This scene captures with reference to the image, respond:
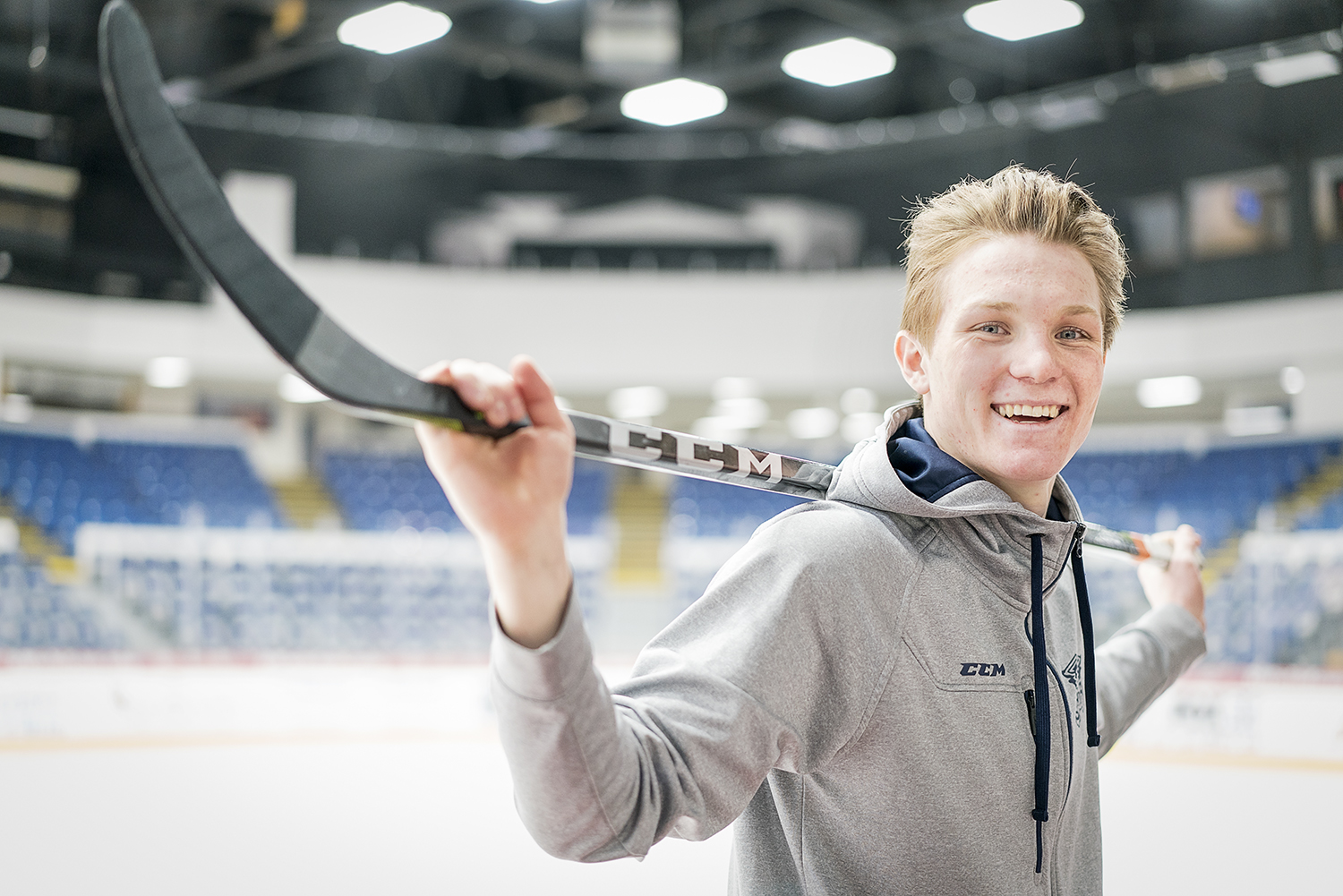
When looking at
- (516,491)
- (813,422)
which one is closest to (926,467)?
(516,491)

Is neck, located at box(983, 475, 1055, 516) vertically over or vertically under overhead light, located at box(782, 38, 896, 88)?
under

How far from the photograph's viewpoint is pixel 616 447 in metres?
0.94

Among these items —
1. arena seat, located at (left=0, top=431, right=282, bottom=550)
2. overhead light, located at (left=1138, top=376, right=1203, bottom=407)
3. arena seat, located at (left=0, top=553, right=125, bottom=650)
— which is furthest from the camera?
arena seat, located at (left=0, top=431, right=282, bottom=550)

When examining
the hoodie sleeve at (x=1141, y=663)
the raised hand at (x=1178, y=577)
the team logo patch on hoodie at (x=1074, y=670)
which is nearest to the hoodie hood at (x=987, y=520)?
the team logo patch on hoodie at (x=1074, y=670)

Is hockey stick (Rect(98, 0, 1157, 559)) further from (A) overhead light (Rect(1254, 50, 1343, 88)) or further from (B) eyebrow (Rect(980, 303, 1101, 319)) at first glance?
(A) overhead light (Rect(1254, 50, 1343, 88))

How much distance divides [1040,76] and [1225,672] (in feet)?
21.4

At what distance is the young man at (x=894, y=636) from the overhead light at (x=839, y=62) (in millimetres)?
9982

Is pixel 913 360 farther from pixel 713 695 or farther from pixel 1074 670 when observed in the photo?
pixel 713 695

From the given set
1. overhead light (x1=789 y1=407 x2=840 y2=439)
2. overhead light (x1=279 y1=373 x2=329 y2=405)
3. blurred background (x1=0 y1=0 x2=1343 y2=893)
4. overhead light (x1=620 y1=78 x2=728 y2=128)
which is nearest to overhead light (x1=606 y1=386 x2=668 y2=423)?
blurred background (x1=0 y1=0 x2=1343 y2=893)

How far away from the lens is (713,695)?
86 cm

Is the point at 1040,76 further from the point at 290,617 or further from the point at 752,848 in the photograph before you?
the point at 752,848

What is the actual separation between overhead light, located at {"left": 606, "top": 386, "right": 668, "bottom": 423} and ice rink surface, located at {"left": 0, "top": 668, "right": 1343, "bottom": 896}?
6214mm

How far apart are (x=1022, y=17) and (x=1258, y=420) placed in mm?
5799

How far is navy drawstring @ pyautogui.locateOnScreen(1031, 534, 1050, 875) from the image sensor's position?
1.07 metres
